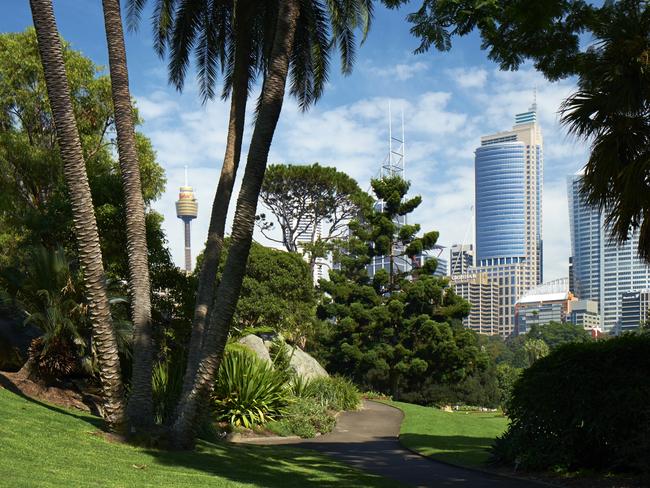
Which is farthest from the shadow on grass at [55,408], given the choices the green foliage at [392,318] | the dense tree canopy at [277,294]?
the dense tree canopy at [277,294]

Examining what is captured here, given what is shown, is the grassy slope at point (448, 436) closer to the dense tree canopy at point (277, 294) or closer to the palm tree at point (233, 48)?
the palm tree at point (233, 48)

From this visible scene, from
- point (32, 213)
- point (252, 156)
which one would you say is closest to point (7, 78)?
point (32, 213)

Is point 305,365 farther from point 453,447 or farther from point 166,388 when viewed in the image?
point 166,388

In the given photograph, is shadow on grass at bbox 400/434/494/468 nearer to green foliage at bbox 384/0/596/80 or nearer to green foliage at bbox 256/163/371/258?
green foliage at bbox 384/0/596/80

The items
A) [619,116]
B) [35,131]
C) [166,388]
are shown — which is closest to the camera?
[619,116]

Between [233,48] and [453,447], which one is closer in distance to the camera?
[453,447]

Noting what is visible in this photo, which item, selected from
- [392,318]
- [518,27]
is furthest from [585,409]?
[392,318]

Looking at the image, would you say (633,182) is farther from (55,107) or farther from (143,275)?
(55,107)

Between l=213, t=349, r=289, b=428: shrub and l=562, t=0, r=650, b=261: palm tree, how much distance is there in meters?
9.95

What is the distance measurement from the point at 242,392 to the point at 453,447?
17.2 feet

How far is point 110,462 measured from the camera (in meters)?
9.04

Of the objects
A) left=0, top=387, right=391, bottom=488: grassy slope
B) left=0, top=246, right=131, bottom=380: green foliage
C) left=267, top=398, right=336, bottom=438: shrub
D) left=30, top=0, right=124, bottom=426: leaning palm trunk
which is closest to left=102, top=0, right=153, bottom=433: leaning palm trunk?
left=30, top=0, right=124, bottom=426: leaning palm trunk

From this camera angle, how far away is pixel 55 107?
462 inches

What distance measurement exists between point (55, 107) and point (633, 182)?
355 inches
